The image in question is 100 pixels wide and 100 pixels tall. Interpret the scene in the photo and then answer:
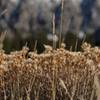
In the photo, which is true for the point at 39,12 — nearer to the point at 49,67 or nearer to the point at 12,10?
the point at 12,10

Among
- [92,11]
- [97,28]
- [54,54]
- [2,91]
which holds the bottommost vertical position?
[2,91]

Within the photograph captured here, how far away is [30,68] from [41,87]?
22 centimetres

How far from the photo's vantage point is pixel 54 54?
3930 mm

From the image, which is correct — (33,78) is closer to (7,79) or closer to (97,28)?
(7,79)

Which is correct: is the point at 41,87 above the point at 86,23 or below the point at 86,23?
below

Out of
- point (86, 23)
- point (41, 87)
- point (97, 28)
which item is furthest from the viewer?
point (86, 23)

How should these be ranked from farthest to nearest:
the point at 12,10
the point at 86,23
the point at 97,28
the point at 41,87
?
1. the point at 12,10
2. the point at 86,23
3. the point at 97,28
4. the point at 41,87

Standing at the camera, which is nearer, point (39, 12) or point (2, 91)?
point (2, 91)

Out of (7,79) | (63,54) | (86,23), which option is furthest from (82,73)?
(86,23)

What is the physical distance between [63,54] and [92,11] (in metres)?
100

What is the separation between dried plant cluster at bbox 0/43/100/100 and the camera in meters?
3.79

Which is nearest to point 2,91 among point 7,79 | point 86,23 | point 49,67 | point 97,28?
point 7,79

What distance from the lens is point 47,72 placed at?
3.97 meters

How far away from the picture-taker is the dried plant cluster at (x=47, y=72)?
3787 millimetres
